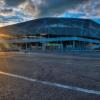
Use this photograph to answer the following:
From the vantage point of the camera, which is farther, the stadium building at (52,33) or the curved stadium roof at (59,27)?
the curved stadium roof at (59,27)

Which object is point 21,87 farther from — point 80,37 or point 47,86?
point 80,37

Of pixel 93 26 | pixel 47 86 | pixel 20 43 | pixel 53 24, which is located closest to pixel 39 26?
pixel 53 24

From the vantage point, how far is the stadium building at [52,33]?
96.9 meters

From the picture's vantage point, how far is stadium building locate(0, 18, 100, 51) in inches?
3816

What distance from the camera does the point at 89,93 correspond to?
18.3ft

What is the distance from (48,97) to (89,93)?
3.42ft

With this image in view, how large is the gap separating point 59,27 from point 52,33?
6886mm

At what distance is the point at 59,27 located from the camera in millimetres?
108250

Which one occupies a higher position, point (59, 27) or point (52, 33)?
point (59, 27)

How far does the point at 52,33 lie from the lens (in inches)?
4060

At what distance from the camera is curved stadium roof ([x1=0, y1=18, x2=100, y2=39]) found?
10594cm

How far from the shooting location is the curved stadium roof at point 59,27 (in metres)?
106

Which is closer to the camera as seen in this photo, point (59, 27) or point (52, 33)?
point (52, 33)

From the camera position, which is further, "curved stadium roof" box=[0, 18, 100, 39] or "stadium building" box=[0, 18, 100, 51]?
"curved stadium roof" box=[0, 18, 100, 39]
